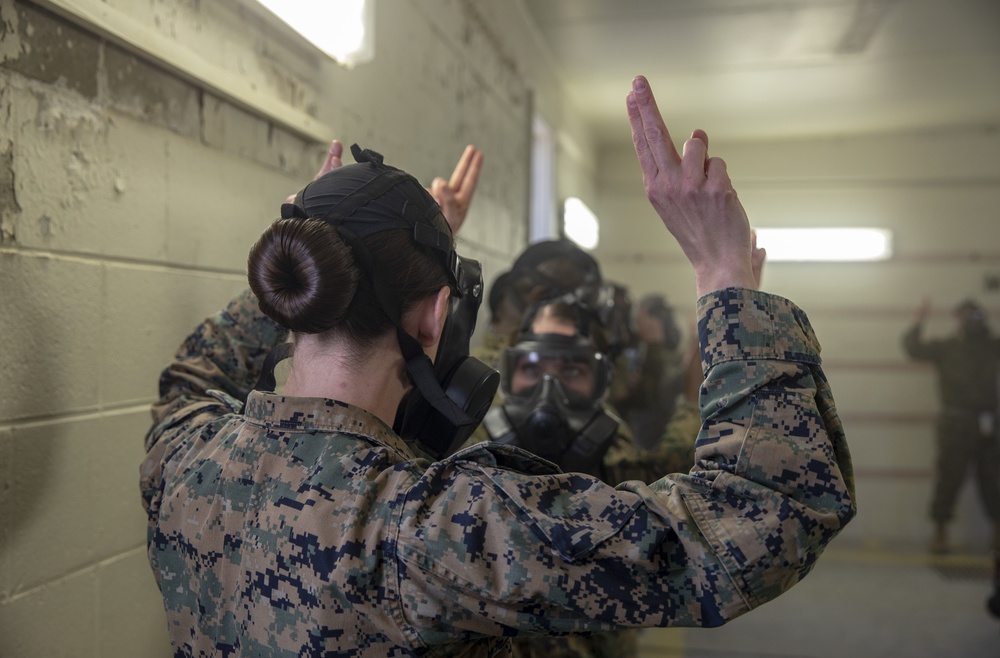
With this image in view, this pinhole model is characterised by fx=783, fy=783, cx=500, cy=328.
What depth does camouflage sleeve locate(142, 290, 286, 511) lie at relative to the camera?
1.11 metres

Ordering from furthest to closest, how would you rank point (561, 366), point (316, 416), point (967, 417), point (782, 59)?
point (967, 417) → point (782, 59) → point (561, 366) → point (316, 416)

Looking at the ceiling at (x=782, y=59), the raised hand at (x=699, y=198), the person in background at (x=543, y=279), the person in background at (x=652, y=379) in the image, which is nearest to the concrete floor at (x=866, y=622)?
the person in background at (x=652, y=379)

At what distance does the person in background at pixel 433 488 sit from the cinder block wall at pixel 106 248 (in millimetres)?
219

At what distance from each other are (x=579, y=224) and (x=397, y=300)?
4.99 metres

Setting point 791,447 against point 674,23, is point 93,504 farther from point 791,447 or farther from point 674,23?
point 674,23

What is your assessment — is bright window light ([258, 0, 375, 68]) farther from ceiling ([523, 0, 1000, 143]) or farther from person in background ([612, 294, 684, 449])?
ceiling ([523, 0, 1000, 143])

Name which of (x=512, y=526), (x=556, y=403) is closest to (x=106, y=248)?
(x=512, y=526)

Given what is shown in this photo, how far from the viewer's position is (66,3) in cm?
104

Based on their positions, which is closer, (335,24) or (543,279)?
(335,24)

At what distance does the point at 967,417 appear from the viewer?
616cm

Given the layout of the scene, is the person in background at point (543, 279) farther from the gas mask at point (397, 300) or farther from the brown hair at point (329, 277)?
the brown hair at point (329, 277)

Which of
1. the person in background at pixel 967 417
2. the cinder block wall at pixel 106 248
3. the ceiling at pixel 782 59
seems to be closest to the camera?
the cinder block wall at pixel 106 248

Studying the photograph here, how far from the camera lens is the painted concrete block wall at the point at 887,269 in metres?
6.71

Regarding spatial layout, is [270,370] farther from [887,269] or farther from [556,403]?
[887,269]
